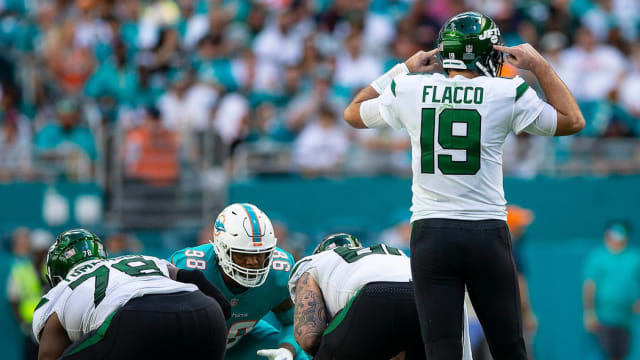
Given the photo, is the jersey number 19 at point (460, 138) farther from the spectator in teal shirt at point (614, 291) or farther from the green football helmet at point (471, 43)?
the spectator in teal shirt at point (614, 291)

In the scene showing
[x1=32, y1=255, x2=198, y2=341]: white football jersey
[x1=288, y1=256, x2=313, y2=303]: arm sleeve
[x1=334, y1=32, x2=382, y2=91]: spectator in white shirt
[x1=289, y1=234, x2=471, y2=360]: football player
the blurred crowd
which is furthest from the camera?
[x1=334, y1=32, x2=382, y2=91]: spectator in white shirt

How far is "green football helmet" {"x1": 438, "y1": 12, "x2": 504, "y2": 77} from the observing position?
5461 mm

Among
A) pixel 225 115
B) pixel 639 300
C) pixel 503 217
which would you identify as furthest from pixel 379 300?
pixel 225 115

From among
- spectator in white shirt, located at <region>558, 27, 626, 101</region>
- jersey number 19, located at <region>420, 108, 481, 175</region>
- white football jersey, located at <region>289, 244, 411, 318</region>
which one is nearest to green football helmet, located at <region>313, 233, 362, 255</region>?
white football jersey, located at <region>289, 244, 411, 318</region>

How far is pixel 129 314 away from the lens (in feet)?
18.4

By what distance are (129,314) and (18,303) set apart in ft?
25.4

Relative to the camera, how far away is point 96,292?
573 cm

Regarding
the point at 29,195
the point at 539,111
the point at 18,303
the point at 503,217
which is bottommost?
the point at 18,303

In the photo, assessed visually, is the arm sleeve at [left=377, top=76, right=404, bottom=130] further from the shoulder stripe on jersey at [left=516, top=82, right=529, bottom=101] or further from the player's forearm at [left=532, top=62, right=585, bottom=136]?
the player's forearm at [left=532, top=62, right=585, bottom=136]

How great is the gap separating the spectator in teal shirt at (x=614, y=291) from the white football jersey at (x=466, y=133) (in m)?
7.50

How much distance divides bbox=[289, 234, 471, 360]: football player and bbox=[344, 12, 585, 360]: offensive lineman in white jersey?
1.44 feet

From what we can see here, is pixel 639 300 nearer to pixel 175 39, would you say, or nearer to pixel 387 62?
pixel 387 62

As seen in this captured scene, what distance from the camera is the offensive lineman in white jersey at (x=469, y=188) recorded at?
531 centimetres

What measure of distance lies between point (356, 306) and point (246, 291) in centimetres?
111
